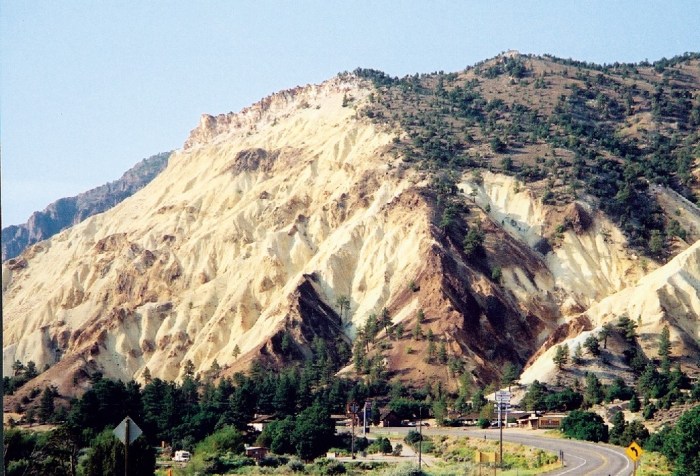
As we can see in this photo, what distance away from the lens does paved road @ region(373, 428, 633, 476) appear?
163ft

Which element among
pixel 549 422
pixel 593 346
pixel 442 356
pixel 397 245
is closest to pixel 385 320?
pixel 442 356

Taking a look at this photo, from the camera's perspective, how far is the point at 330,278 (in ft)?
411

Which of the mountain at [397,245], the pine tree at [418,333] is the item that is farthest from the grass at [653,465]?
the pine tree at [418,333]

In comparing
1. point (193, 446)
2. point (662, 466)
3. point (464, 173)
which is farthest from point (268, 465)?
point (464, 173)

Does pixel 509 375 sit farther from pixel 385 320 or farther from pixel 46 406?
pixel 46 406

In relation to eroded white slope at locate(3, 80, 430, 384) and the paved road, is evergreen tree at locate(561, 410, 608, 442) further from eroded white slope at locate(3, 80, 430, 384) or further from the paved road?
eroded white slope at locate(3, 80, 430, 384)

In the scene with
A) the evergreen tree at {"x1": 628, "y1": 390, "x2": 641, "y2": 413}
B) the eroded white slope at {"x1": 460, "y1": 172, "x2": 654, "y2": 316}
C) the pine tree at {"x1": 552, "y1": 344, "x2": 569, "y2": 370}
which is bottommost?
the evergreen tree at {"x1": 628, "y1": 390, "x2": 641, "y2": 413}

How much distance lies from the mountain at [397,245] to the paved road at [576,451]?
69.8 feet

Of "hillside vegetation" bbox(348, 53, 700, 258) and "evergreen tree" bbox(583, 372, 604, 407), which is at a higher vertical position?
"hillside vegetation" bbox(348, 53, 700, 258)

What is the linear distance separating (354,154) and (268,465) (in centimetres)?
9130

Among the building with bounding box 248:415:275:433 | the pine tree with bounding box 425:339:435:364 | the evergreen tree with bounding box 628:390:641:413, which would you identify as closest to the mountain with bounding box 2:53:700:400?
the pine tree with bounding box 425:339:435:364

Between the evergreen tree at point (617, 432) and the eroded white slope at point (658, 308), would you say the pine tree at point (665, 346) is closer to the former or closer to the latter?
the eroded white slope at point (658, 308)

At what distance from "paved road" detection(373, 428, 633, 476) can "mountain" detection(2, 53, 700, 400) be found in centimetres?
2128

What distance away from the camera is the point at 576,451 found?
6034 cm
